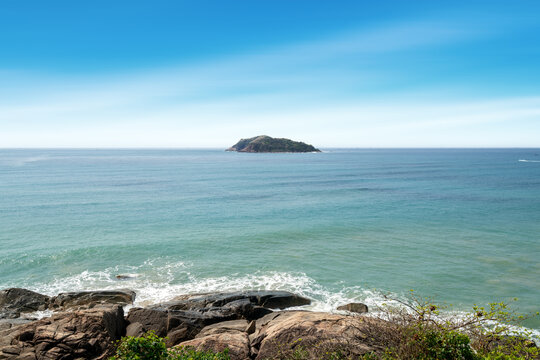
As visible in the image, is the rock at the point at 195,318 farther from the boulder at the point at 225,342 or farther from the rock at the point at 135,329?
the rock at the point at 135,329

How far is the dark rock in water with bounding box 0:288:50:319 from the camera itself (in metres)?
23.3

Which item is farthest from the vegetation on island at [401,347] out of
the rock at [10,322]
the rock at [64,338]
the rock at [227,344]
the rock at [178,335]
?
the rock at [10,322]

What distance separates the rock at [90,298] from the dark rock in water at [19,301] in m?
0.83

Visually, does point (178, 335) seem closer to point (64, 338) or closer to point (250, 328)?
point (250, 328)

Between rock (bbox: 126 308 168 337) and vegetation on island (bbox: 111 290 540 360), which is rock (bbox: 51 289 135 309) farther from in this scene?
vegetation on island (bbox: 111 290 540 360)

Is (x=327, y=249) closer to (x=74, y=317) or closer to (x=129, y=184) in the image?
(x=74, y=317)

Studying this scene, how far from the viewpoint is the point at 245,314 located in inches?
838

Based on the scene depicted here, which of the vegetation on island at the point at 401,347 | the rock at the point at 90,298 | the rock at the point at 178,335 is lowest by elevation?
the rock at the point at 90,298

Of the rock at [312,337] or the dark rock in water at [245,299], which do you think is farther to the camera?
the dark rock in water at [245,299]

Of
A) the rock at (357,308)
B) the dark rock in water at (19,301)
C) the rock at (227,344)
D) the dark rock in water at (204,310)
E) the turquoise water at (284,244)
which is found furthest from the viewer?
the turquoise water at (284,244)

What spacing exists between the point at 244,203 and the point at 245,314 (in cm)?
4025

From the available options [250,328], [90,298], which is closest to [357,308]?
[250,328]

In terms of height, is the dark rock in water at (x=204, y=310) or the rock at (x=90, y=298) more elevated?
the dark rock in water at (x=204, y=310)

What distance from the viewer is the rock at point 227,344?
1508 cm
